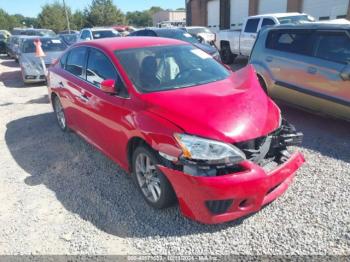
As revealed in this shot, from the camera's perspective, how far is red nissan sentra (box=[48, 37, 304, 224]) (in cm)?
285

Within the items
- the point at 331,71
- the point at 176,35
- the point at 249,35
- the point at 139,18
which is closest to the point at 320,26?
the point at 331,71

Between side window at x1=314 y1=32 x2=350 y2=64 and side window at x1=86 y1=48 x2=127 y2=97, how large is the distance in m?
3.46

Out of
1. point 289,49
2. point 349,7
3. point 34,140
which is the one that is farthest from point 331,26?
point 349,7

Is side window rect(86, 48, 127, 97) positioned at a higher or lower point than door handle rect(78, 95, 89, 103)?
higher

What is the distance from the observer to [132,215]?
11.2ft

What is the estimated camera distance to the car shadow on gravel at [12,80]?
452 inches

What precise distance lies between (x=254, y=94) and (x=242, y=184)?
1179mm

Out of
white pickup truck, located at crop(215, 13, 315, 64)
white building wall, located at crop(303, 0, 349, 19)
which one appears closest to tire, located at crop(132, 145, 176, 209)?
white pickup truck, located at crop(215, 13, 315, 64)

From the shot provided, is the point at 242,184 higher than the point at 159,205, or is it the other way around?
the point at 242,184

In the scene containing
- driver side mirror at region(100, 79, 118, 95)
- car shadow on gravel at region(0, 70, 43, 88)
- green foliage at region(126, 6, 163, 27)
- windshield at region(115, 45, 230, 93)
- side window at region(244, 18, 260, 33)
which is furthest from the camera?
green foliage at region(126, 6, 163, 27)

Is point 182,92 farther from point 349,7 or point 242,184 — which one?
point 349,7

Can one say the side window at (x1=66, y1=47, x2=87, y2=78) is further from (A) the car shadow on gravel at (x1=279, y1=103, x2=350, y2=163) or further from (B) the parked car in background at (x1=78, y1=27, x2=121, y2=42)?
(B) the parked car in background at (x1=78, y1=27, x2=121, y2=42)

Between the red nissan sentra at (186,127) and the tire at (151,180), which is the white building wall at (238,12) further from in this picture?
the tire at (151,180)

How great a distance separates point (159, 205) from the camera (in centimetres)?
332
